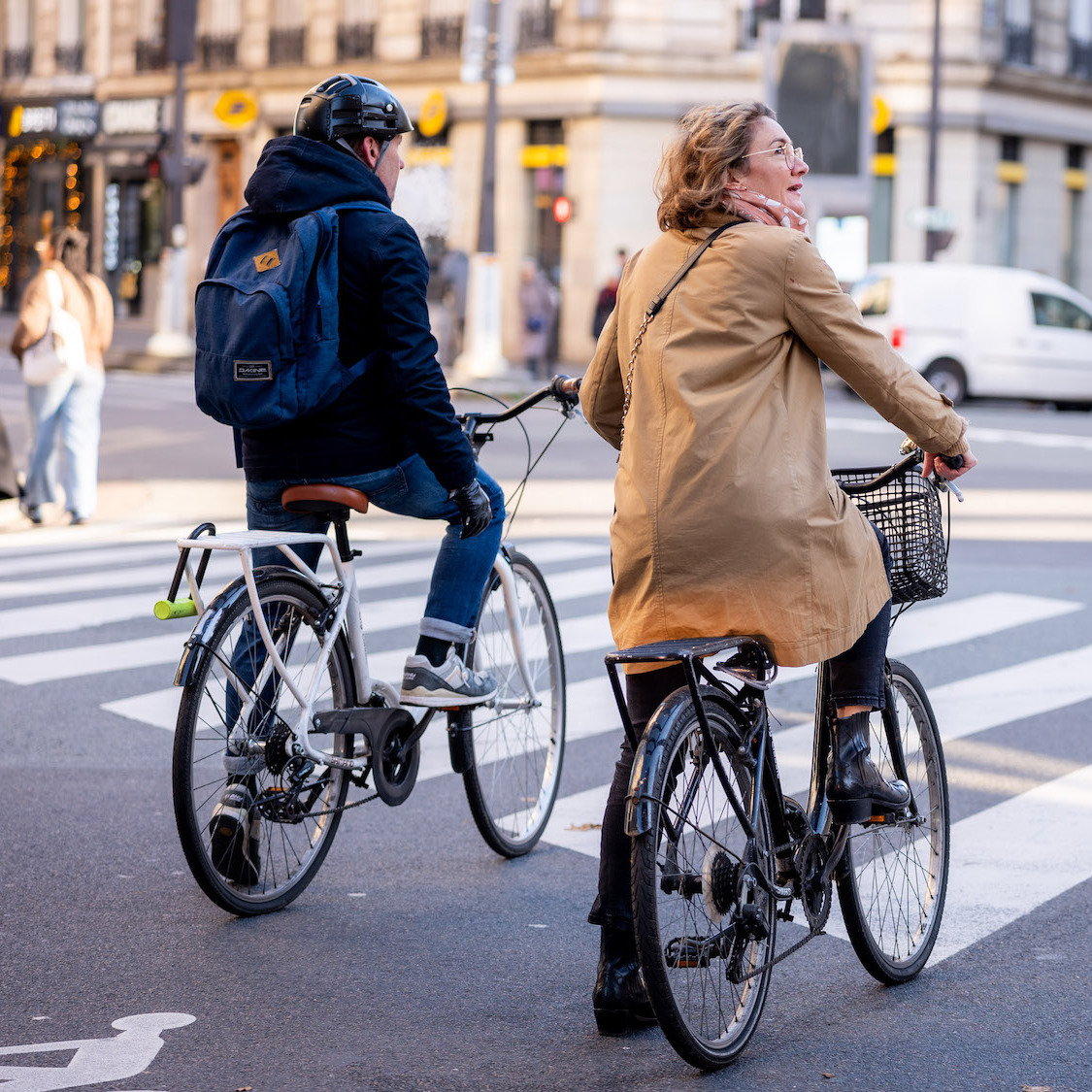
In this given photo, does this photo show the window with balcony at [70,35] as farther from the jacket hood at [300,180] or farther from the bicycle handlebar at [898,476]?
the bicycle handlebar at [898,476]

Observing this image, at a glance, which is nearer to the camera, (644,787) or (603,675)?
(644,787)

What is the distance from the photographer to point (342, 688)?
4547 millimetres

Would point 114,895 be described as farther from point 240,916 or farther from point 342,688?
point 342,688

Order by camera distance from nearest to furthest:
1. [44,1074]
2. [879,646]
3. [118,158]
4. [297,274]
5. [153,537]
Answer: [44,1074]
[879,646]
[297,274]
[153,537]
[118,158]

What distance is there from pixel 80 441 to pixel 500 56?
606 inches

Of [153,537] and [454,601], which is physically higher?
[454,601]

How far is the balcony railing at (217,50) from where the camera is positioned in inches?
1526

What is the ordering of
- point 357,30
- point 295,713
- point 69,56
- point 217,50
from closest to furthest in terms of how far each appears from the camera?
1. point 295,713
2. point 357,30
3. point 217,50
4. point 69,56

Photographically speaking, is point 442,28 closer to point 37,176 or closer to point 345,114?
point 37,176

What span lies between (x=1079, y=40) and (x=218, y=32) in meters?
17.8

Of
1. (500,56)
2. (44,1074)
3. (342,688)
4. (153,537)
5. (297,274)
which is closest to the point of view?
(44,1074)

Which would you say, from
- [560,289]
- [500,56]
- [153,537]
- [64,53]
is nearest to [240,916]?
[153,537]

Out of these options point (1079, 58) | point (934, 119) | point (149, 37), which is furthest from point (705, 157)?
point (149, 37)

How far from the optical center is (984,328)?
2358 centimetres
